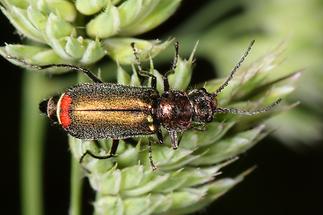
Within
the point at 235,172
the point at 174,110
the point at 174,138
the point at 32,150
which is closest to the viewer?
the point at 174,138

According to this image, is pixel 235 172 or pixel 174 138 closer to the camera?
pixel 174 138

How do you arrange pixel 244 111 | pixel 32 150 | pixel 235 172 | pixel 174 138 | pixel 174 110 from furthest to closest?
pixel 235 172
pixel 32 150
pixel 174 110
pixel 244 111
pixel 174 138

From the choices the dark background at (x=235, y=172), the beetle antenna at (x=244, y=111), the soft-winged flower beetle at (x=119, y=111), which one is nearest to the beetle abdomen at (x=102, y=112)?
the soft-winged flower beetle at (x=119, y=111)

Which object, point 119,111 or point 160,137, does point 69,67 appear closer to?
point 119,111

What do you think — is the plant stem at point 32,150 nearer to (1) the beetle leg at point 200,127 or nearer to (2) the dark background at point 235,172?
(2) the dark background at point 235,172

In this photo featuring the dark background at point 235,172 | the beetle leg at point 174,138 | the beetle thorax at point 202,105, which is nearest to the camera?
the beetle leg at point 174,138

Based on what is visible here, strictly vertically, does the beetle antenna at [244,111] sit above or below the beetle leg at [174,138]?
above

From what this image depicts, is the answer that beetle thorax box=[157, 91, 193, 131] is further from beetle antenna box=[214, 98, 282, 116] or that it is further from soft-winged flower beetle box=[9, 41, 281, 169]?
beetle antenna box=[214, 98, 282, 116]

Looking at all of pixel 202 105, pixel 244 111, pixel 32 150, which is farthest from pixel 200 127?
pixel 32 150

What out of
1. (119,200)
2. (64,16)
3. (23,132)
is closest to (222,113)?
(119,200)
